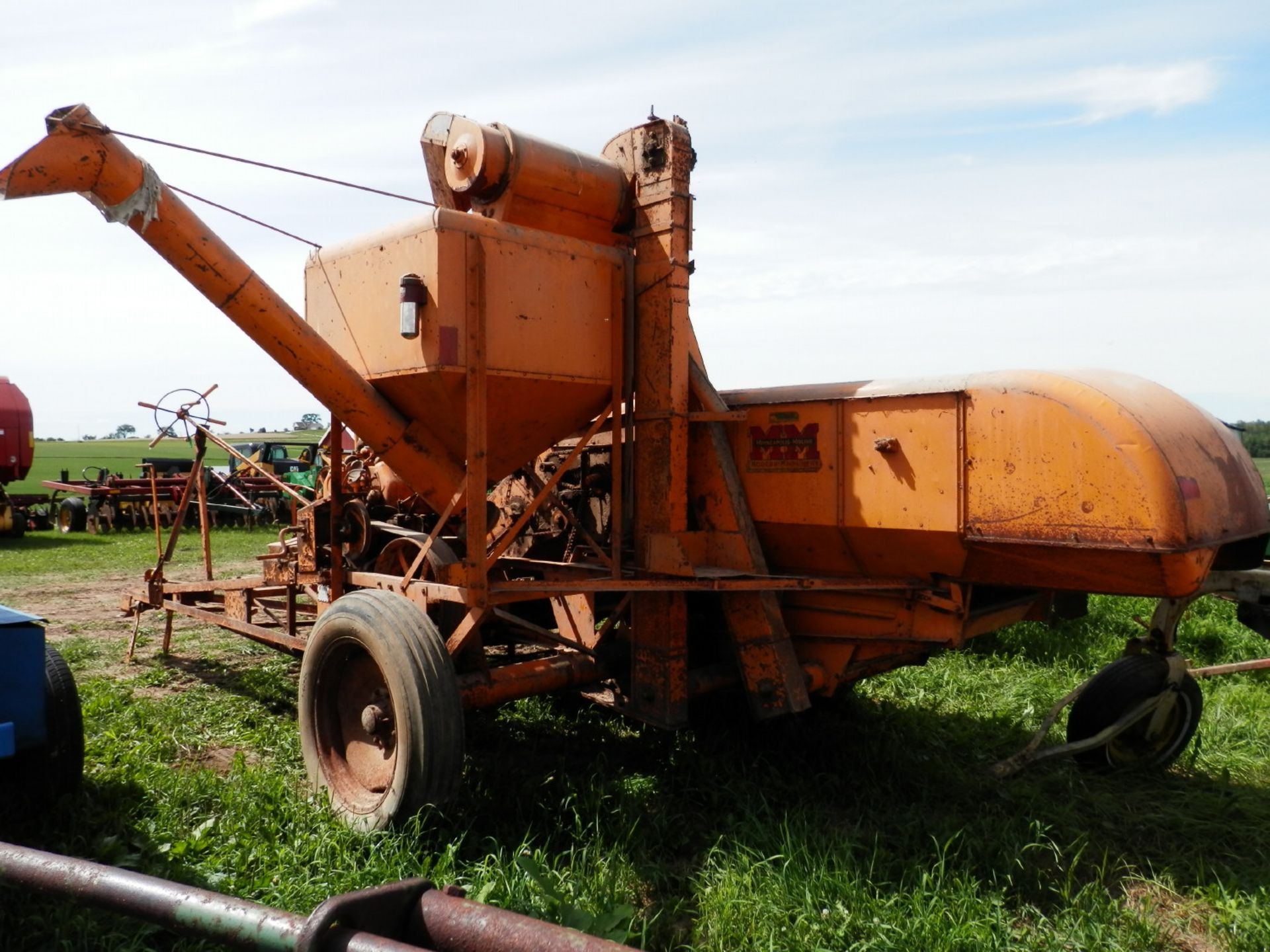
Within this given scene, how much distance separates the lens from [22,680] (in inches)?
149

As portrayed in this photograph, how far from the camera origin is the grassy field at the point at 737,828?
11.4 feet

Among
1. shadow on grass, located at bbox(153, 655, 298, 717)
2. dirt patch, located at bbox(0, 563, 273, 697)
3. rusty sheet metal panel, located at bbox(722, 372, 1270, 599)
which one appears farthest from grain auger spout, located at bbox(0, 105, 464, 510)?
dirt patch, located at bbox(0, 563, 273, 697)

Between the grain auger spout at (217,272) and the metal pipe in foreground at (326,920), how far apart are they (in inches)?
107

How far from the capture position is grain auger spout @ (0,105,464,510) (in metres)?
3.91

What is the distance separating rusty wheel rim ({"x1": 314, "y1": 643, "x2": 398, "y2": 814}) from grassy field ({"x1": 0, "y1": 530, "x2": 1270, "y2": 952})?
19 centimetres

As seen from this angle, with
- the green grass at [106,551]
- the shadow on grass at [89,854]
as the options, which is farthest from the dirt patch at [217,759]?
the green grass at [106,551]

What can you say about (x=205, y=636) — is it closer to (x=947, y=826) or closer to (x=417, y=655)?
(x=417, y=655)

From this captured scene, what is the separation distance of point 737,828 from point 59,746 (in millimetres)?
2829

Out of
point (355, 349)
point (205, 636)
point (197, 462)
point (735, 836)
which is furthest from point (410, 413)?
point (205, 636)

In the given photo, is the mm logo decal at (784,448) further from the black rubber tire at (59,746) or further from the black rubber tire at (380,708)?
the black rubber tire at (59,746)

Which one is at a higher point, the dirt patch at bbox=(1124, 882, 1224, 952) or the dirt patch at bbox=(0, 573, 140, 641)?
the dirt patch at bbox=(0, 573, 140, 641)

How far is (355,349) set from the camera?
4664 mm

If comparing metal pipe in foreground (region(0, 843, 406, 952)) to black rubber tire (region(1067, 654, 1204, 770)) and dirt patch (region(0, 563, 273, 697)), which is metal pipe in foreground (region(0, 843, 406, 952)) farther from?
dirt patch (region(0, 563, 273, 697))

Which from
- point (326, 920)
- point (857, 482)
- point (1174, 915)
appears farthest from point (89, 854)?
point (1174, 915)
